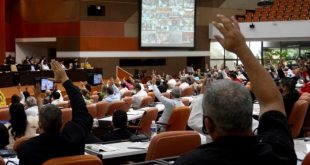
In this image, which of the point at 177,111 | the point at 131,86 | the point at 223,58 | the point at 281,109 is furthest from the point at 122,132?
the point at 223,58

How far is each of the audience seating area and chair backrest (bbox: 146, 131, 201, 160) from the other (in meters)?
21.0

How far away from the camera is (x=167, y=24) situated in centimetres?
2603

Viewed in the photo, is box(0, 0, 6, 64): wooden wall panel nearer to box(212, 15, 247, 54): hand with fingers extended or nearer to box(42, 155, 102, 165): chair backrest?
box(42, 155, 102, 165): chair backrest

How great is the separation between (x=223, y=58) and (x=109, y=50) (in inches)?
297

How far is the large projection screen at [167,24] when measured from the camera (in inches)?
1002

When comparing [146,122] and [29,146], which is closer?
[29,146]

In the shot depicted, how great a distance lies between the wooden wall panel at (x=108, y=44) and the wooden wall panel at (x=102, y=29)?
22 cm

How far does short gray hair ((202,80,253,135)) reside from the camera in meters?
1.84

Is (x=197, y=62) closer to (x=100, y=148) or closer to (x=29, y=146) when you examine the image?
(x=100, y=148)

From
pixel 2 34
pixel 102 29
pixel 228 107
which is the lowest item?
pixel 228 107

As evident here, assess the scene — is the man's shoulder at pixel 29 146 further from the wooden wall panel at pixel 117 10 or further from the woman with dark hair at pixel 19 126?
the wooden wall panel at pixel 117 10

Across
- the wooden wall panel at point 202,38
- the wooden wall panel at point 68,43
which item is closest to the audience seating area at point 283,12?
the wooden wall panel at point 202,38

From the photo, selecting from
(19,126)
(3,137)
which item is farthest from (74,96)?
(19,126)

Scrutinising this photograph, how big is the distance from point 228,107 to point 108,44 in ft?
76.1
